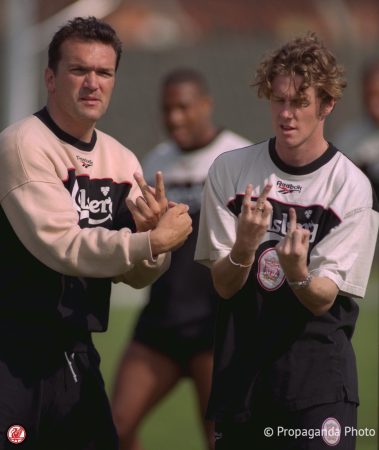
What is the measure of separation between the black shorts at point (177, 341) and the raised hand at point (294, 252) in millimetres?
2598

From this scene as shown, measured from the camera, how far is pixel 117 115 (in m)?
17.8

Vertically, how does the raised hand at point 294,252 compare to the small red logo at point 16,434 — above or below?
above

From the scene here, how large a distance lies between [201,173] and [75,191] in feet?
8.22

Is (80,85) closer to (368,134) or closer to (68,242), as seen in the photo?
(68,242)

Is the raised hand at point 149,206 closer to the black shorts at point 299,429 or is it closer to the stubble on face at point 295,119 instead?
the stubble on face at point 295,119

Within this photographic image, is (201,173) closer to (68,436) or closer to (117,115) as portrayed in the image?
(68,436)

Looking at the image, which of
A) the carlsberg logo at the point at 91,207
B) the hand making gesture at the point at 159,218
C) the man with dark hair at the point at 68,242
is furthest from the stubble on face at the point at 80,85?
the hand making gesture at the point at 159,218

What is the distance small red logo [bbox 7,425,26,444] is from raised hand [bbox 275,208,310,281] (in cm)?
135

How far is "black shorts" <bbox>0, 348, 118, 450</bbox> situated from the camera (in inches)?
192

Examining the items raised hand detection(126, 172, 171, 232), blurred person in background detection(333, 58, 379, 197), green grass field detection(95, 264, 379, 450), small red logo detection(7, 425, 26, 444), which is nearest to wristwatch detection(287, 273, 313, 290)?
raised hand detection(126, 172, 171, 232)

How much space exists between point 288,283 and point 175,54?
13830 mm

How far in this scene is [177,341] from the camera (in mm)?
7035

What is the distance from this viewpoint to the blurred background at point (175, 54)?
609 inches

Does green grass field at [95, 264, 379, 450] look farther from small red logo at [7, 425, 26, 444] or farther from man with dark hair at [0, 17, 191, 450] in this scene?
small red logo at [7, 425, 26, 444]
